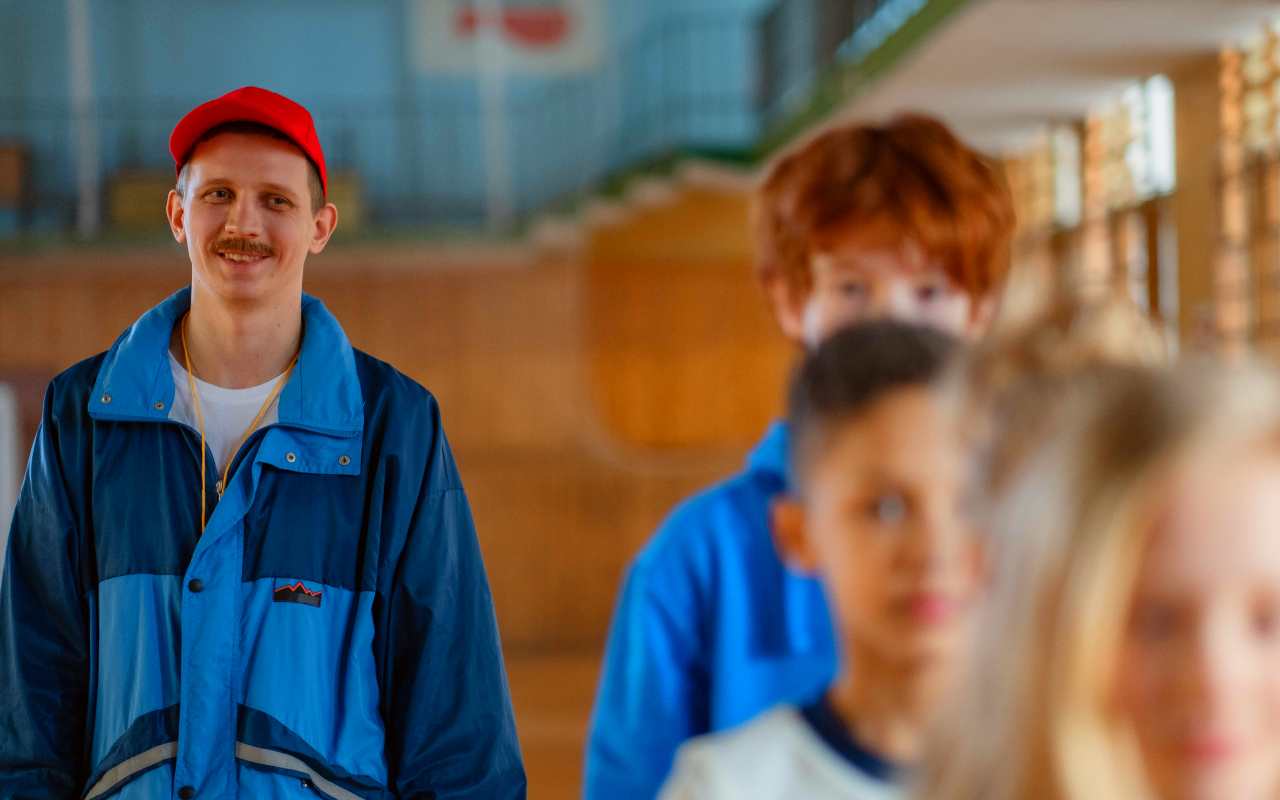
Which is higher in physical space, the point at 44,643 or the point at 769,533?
the point at 769,533

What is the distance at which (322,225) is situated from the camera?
2.63 m

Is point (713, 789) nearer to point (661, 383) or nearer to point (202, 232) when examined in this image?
point (202, 232)

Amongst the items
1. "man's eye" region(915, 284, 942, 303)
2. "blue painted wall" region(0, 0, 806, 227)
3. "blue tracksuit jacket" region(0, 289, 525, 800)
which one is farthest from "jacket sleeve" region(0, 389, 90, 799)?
"blue painted wall" region(0, 0, 806, 227)

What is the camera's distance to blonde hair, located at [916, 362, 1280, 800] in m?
0.81

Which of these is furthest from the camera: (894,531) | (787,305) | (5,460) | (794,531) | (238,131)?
(5,460)

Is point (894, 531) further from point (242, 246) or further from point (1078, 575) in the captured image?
point (242, 246)

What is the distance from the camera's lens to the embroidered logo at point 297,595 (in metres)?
2.42

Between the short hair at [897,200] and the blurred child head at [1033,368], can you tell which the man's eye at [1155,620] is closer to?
the blurred child head at [1033,368]

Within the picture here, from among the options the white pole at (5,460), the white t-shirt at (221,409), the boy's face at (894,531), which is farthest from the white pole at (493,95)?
the boy's face at (894,531)

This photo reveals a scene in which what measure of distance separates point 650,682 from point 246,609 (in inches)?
32.0

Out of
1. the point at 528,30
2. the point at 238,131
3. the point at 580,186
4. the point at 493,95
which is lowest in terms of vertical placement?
the point at 238,131

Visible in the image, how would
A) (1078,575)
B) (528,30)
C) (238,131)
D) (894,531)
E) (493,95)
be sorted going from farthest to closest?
(493,95) → (528,30) → (238,131) → (894,531) → (1078,575)

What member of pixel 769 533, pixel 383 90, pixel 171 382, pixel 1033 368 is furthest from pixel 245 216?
pixel 383 90

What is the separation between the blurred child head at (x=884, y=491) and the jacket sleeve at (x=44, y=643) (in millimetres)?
1431
